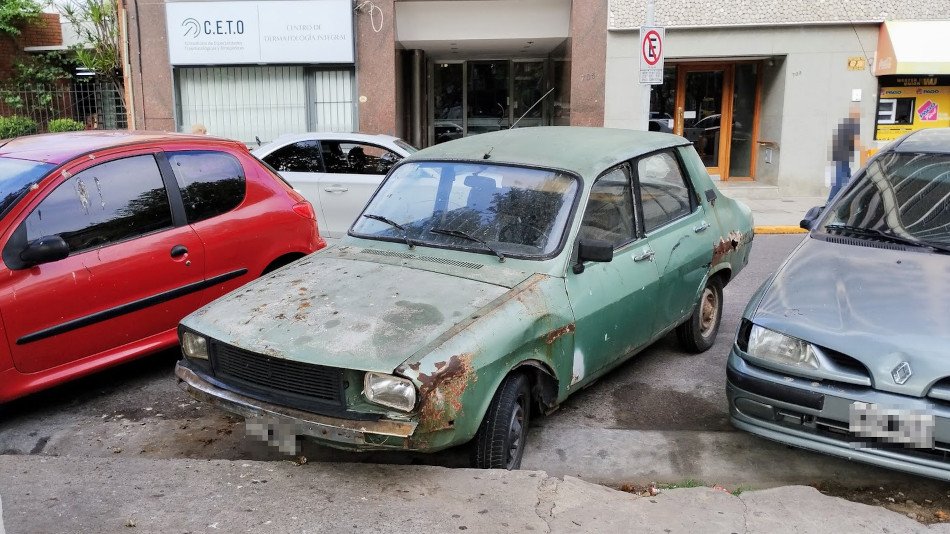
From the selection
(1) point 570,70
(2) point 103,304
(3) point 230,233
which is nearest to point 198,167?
(3) point 230,233

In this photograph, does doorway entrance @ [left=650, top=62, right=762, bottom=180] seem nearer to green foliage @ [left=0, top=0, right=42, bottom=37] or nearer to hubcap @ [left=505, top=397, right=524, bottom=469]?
hubcap @ [left=505, top=397, right=524, bottom=469]

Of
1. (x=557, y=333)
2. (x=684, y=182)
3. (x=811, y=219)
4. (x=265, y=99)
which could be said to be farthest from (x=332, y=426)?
(x=265, y=99)

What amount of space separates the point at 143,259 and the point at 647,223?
333 cm

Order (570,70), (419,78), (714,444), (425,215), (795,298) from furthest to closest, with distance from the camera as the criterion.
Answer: (419,78), (570,70), (425,215), (714,444), (795,298)

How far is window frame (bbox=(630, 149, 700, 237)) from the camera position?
5.12 meters

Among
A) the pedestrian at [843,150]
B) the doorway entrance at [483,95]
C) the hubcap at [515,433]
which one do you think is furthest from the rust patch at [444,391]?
the doorway entrance at [483,95]

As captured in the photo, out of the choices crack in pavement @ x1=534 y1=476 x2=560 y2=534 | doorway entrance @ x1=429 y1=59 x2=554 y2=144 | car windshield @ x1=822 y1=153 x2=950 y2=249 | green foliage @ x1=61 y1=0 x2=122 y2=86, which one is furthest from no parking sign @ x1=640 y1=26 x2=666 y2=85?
green foliage @ x1=61 y1=0 x2=122 y2=86

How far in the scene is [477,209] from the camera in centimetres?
472

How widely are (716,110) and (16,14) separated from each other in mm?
15951

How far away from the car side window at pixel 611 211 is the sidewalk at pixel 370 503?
5.12ft

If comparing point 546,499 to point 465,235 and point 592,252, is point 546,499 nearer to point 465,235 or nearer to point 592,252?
point 592,252

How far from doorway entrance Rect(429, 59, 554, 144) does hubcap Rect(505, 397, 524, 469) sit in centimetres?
1499

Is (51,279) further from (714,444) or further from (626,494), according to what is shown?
(714,444)

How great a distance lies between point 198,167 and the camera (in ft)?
18.7
